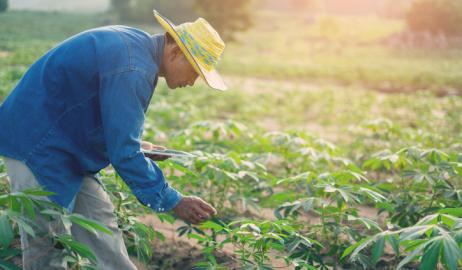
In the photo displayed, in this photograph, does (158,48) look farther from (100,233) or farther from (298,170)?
(298,170)

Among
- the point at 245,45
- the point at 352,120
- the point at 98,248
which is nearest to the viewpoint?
the point at 98,248

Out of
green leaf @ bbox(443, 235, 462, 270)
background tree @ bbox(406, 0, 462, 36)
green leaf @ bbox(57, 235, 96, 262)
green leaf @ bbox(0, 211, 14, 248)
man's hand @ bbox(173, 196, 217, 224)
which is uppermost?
green leaf @ bbox(0, 211, 14, 248)

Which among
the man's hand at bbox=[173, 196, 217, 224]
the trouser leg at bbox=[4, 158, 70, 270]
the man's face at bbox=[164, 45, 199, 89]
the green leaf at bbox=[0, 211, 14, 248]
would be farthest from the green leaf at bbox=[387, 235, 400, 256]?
the green leaf at bbox=[0, 211, 14, 248]

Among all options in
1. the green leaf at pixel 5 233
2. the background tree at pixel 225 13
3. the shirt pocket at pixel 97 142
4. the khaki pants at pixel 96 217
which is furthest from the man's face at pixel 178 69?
the background tree at pixel 225 13

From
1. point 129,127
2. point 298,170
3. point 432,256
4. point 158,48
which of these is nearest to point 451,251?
point 432,256

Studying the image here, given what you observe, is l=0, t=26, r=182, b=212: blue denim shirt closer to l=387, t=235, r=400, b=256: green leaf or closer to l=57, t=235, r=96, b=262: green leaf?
l=57, t=235, r=96, b=262: green leaf

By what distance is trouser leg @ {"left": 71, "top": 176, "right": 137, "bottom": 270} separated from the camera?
2.48 meters

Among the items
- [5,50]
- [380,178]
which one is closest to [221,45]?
[380,178]

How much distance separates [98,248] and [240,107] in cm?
668

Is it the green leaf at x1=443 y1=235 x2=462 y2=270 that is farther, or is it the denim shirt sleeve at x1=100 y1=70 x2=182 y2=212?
the denim shirt sleeve at x1=100 y1=70 x2=182 y2=212

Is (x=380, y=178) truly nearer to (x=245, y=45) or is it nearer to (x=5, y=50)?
(x=5, y=50)

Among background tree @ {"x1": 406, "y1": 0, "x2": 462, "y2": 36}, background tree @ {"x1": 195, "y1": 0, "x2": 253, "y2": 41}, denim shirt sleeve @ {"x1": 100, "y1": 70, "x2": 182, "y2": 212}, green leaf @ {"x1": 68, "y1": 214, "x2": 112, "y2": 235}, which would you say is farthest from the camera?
background tree @ {"x1": 195, "y1": 0, "x2": 253, "y2": 41}

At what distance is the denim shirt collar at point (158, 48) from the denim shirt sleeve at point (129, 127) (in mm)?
139

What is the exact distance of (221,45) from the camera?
2.35 m
